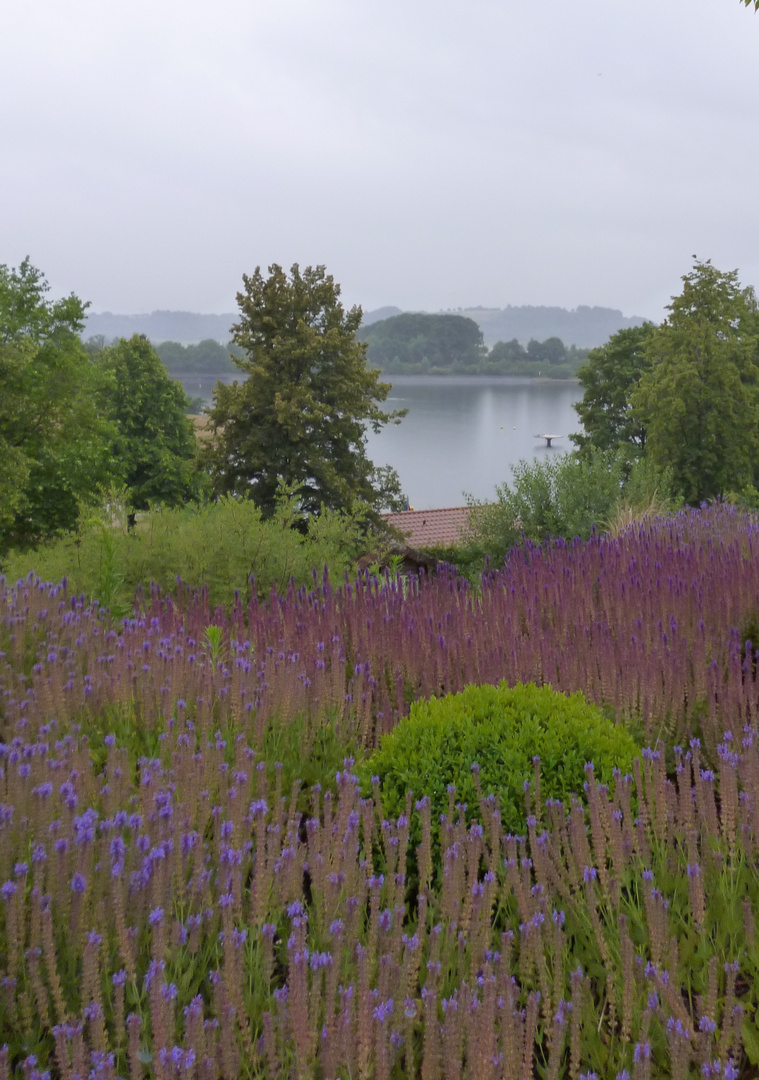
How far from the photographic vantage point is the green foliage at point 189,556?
289 inches

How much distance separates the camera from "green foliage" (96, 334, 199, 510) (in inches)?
1491

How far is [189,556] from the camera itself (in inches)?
298

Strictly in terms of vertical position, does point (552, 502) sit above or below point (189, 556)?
below

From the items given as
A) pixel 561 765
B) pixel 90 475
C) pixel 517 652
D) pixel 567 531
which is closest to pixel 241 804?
pixel 561 765

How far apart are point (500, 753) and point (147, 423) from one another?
123 ft

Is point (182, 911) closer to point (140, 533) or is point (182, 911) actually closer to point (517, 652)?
point (517, 652)

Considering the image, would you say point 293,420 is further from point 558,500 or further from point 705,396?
point 705,396

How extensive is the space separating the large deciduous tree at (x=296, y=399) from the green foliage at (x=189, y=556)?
Answer: 1308cm

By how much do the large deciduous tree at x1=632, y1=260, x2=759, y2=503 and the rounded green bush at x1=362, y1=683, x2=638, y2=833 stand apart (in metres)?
25.2

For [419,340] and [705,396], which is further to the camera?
[419,340]

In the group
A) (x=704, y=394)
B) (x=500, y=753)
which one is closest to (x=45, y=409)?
(x=704, y=394)

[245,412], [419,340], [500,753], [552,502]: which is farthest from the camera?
[419,340]

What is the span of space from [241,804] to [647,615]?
3.37 meters

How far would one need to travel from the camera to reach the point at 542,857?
249 cm
